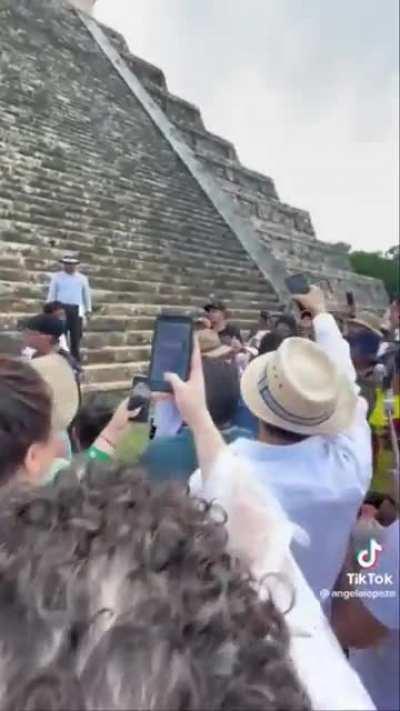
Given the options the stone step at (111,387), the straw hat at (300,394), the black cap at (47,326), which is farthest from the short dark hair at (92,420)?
the stone step at (111,387)

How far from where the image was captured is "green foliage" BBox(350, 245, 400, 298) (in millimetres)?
57966

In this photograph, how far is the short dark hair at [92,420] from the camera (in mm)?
2824

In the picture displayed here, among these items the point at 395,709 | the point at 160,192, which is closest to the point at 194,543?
the point at 395,709

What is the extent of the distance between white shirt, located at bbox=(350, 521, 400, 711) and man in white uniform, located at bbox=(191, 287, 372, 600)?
9cm

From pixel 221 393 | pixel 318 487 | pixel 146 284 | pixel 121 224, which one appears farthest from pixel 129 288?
pixel 318 487

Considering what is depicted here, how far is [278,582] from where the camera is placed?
872 millimetres

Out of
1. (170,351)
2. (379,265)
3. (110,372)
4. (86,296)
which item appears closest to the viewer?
(170,351)

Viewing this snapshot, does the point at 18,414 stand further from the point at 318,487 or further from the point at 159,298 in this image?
the point at 159,298

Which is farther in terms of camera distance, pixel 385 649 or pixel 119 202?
pixel 119 202

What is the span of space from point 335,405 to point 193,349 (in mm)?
346

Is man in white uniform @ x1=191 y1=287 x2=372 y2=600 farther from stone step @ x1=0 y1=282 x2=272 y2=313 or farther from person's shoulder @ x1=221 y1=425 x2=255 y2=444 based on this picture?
stone step @ x1=0 y1=282 x2=272 y2=313

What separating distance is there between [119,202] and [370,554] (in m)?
10.3

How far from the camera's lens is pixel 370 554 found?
2.10 metres

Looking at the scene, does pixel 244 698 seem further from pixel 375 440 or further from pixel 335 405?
pixel 375 440
